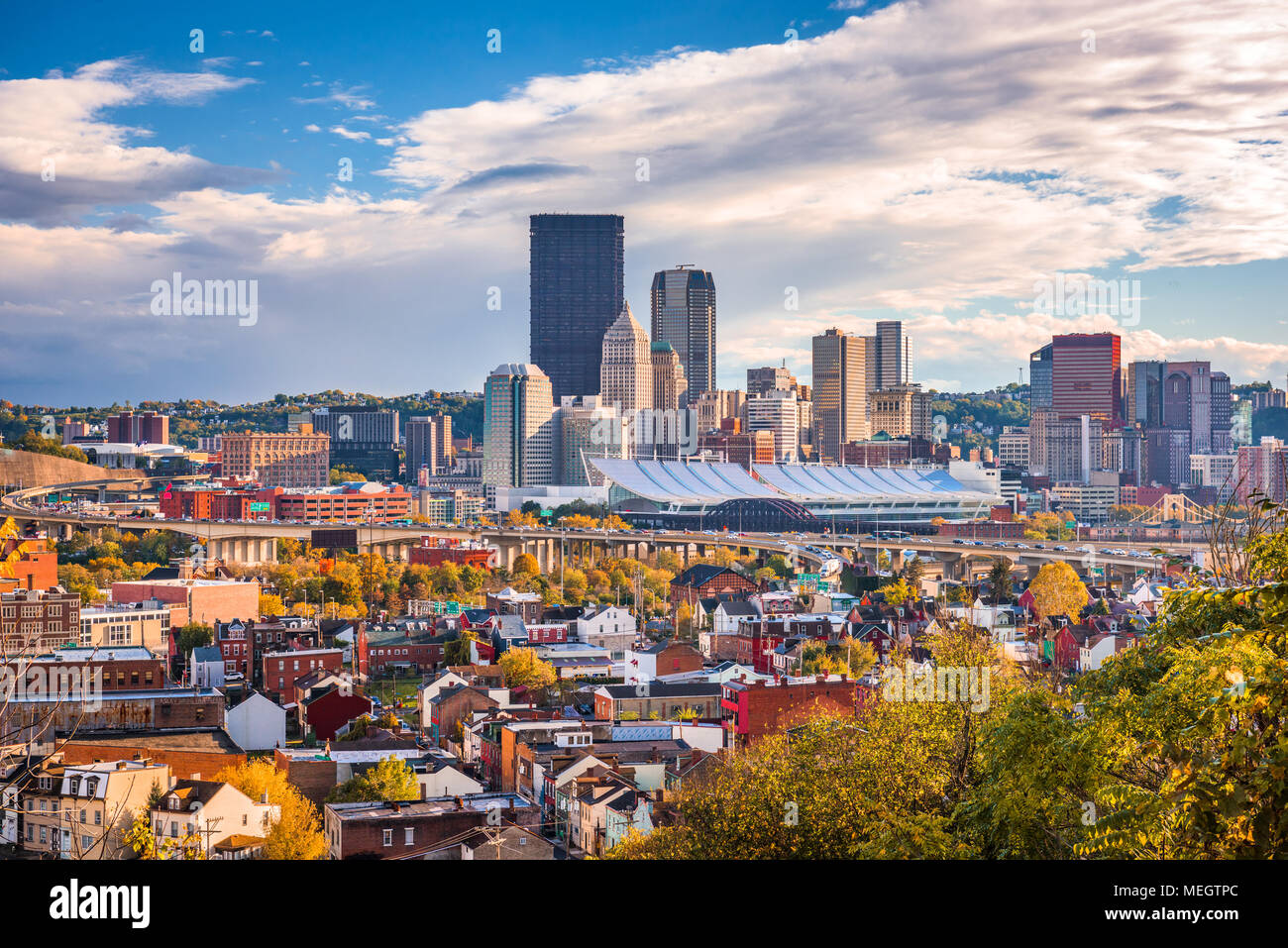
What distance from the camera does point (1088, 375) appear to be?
2484 inches

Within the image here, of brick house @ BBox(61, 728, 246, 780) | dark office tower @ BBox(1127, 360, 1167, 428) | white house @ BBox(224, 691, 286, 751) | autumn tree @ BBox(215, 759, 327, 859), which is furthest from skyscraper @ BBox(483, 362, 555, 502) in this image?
autumn tree @ BBox(215, 759, 327, 859)

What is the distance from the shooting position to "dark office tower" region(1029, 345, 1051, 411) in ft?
228

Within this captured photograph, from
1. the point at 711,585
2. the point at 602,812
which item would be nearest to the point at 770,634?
the point at 711,585

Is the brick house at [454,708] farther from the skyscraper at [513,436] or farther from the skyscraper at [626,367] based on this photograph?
the skyscraper at [626,367]

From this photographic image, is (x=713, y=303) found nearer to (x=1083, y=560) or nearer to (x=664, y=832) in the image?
(x=1083, y=560)

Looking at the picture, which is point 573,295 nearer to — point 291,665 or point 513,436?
point 513,436

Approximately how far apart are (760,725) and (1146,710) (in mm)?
9866

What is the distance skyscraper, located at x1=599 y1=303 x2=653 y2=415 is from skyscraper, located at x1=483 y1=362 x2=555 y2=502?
1246 centimetres

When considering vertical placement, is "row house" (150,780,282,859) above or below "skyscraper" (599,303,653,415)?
below

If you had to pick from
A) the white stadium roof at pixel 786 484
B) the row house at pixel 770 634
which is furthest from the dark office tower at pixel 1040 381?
the row house at pixel 770 634

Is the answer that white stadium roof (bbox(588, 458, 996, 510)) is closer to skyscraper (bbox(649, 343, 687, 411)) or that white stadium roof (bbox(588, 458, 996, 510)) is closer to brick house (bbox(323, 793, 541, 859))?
skyscraper (bbox(649, 343, 687, 411))

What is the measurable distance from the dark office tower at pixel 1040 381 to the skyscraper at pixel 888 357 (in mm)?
15161

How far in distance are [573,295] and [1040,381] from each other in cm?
3398
